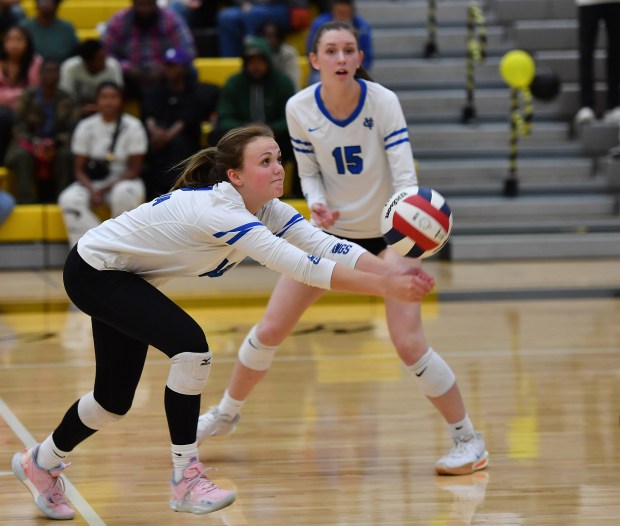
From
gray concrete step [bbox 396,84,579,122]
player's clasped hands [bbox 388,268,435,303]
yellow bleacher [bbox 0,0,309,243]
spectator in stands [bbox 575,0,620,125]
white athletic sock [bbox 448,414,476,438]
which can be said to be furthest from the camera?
gray concrete step [bbox 396,84,579,122]

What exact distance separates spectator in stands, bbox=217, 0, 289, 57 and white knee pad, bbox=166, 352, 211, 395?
27.3 feet

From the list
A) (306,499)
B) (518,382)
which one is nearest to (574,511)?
(306,499)

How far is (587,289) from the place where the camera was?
895 cm

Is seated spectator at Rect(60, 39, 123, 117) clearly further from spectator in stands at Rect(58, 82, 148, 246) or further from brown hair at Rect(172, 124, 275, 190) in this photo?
brown hair at Rect(172, 124, 275, 190)

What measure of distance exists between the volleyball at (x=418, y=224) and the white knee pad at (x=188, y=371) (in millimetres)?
751

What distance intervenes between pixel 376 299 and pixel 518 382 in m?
2.83

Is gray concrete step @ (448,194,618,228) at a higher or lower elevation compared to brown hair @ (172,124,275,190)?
lower

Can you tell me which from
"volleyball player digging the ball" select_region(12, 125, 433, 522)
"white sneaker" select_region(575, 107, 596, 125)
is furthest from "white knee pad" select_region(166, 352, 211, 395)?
"white sneaker" select_region(575, 107, 596, 125)

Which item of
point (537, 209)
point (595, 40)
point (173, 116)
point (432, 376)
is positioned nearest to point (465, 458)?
point (432, 376)

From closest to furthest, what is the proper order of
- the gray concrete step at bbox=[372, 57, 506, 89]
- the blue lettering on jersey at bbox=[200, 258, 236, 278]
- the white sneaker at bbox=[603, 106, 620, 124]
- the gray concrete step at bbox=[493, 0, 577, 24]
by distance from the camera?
the blue lettering on jersey at bbox=[200, 258, 236, 278], the white sneaker at bbox=[603, 106, 620, 124], the gray concrete step at bbox=[372, 57, 506, 89], the gray concrete step at bbox=[493, 0, 577, 24]

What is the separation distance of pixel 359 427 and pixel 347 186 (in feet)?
3.75

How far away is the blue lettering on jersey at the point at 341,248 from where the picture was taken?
4.07 meters

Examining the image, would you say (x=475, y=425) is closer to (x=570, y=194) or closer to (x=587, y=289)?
(x=587, y=289)

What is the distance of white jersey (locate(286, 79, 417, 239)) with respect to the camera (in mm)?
4832
